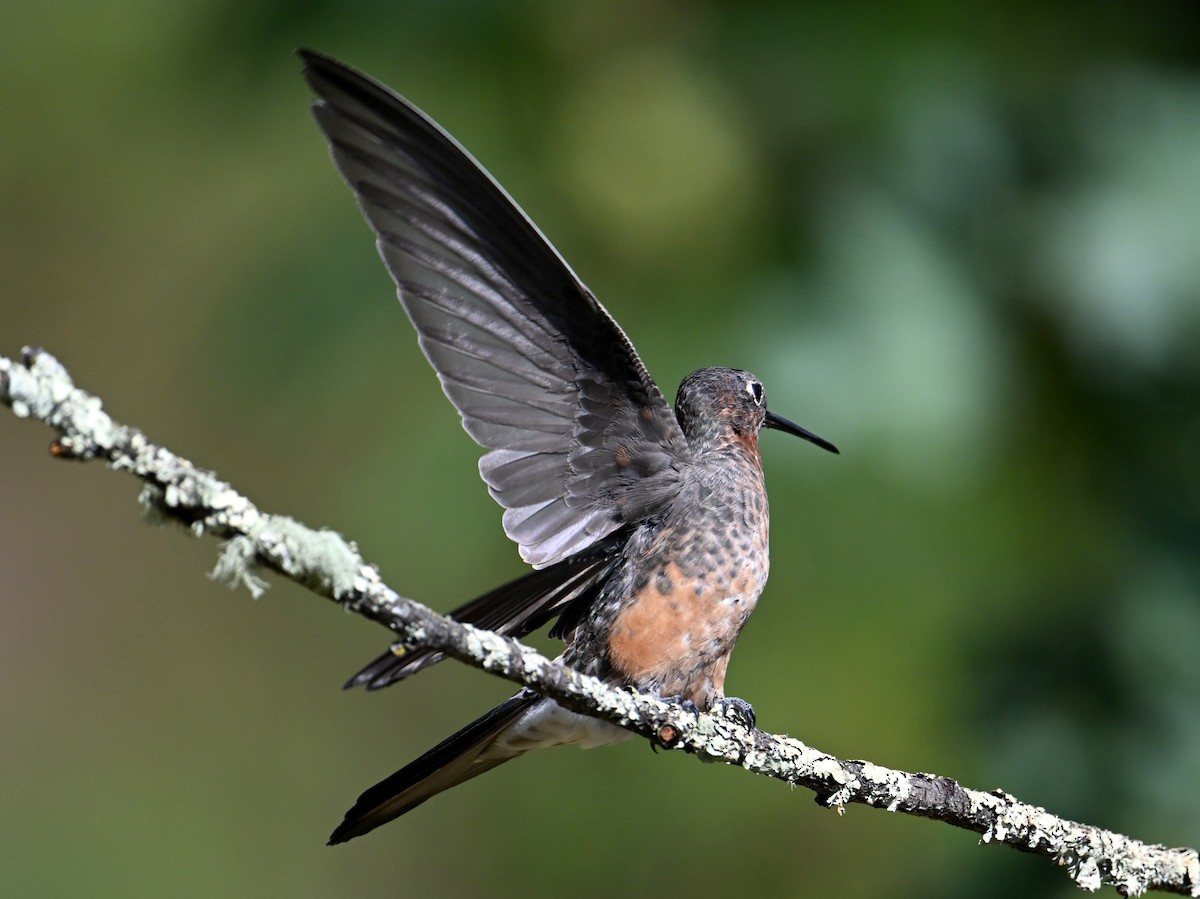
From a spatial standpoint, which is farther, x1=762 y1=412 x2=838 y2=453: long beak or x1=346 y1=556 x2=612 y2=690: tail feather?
x1=762 y1=412 x2=838 y2=453: long beak

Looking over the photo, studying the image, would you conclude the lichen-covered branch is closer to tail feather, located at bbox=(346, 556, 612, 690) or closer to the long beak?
tail feather, located at bbox=(346, 556, 612, 690)

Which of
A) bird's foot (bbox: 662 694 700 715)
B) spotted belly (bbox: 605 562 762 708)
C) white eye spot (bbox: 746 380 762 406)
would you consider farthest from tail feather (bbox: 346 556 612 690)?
white eye spot (bbox: 746 380 762 406)

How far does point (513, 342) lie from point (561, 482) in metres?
0.28

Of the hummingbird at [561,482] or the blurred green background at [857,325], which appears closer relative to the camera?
the hummingbird at [561,482]

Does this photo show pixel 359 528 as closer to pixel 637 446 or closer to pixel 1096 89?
pixel 637 446

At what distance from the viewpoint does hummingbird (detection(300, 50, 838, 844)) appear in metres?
1.94

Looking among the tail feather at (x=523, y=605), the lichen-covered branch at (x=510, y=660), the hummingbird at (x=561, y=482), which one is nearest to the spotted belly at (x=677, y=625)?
the hummingbird at (x=561, y=482)

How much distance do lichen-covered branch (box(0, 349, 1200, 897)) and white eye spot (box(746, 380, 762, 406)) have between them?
32.0 inches

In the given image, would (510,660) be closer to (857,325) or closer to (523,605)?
(523,605)

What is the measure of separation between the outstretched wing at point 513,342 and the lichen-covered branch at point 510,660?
1.72 feet

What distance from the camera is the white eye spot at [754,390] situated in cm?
256

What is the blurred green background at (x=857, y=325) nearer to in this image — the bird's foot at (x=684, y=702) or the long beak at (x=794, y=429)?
the long beak at (x=794, y=429)

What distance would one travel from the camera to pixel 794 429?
7.98 ft

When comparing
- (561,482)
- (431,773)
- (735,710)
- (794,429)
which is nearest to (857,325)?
(794,429)
